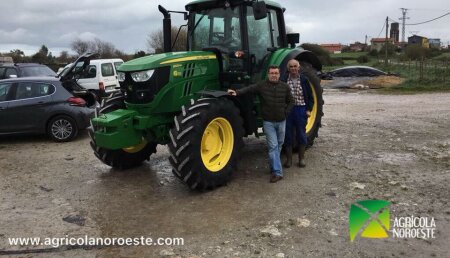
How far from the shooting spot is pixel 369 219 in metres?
4.89

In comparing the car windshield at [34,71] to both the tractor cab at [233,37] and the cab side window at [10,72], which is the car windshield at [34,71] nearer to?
the cab side window at [10,72]

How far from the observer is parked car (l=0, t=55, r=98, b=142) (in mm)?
9406

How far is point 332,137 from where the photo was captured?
905 centimetres

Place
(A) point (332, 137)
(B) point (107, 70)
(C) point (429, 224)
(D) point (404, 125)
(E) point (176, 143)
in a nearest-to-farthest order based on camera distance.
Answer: (C) point (429, 224) < (E) point (176, 143) < (A) point (332, 137) < (D) point (404, 125) < (B) point (107, 70)

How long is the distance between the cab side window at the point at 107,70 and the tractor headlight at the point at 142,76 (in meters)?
8.85

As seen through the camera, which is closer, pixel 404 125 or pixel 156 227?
pixel 156 227

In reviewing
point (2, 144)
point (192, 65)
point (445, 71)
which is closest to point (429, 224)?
point (192, 65)

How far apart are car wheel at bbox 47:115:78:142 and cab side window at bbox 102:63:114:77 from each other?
498 centimetres

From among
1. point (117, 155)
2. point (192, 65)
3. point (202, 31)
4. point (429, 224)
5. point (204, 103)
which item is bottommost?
point (429, 224)

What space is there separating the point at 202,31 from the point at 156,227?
11.5 feet

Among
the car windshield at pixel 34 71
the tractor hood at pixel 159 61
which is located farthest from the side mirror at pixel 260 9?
the car windshield at pixel 34 71

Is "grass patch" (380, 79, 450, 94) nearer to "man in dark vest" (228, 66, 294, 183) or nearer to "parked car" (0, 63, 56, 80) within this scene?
"parked car" (0, 63, 56, 80)

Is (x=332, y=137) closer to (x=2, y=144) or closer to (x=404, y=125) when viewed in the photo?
(x=404, y=125)

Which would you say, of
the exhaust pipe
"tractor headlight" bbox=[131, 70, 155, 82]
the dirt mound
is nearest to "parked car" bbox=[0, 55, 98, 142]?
the exhaust pipe
